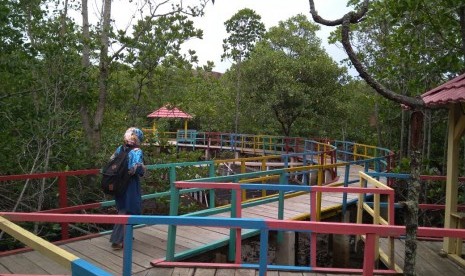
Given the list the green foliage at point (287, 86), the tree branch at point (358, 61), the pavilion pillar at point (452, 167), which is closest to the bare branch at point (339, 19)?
the tree branch at point (358, 61)

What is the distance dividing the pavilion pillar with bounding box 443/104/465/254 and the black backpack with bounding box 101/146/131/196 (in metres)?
4.05

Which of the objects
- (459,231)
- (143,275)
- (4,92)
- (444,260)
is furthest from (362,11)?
(4,92)

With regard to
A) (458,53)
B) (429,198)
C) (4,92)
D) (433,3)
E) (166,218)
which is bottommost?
(429,198)

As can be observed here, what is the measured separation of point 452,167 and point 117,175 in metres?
4.21

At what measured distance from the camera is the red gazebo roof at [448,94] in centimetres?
476

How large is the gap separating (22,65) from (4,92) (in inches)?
37.9

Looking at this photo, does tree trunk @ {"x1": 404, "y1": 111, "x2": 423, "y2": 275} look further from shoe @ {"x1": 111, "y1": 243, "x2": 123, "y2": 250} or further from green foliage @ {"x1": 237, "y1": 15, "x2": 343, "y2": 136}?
green foliage @ {"x1": 237, "y1": 15, "x2": 343, "y2": 136}

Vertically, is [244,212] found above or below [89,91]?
below

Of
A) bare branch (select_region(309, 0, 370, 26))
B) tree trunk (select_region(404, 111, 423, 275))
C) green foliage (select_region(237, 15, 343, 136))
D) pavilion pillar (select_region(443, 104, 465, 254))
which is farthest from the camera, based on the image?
green foliage (select_region(237, 15, 343, 136))

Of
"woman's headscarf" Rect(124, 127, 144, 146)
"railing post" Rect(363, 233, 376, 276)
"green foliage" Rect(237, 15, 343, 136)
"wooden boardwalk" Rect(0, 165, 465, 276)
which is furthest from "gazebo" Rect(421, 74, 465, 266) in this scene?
"green foliage" Rect(237, 15, 343, 136)

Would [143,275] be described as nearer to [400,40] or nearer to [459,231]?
[459,231]

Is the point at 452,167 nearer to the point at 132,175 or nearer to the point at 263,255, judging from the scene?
the point at 263,255

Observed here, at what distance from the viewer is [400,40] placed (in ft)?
25.0

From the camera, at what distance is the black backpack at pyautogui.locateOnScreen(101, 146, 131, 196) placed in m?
4.97
